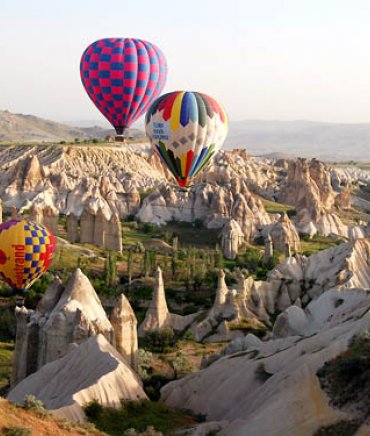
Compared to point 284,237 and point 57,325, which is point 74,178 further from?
point 57,325

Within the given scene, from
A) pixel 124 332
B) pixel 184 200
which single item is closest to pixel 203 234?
pixel 184 200

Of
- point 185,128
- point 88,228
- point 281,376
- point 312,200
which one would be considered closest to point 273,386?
point 281,376

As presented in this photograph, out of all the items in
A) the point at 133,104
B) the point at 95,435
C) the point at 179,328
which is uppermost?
the point at 133,104

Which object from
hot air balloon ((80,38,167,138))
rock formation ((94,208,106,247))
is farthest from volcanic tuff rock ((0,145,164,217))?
hot air balloon ((80,38,167,138))

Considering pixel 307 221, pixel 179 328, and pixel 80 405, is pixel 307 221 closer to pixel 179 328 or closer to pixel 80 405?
pixel 179 328

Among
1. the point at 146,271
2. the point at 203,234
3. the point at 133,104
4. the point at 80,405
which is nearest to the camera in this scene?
the point at 80,405
